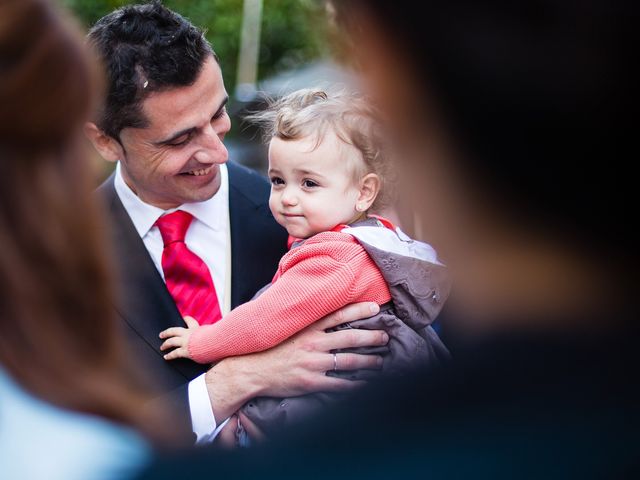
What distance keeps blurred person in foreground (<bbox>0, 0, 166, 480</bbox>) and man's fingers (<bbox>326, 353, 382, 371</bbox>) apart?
1405mm

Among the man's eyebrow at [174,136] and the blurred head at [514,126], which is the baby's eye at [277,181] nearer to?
the man's eyebrow at [174,136]

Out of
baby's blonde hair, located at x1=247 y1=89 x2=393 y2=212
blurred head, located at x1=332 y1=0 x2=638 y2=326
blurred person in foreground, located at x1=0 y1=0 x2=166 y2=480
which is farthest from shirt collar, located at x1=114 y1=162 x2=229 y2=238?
blurred head, located at x1=332 y1=0 x2=638 y2=326

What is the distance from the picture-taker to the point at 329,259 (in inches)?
87.5

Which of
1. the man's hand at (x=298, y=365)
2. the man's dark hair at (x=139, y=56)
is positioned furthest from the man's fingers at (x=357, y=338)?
the man's dark hair at (x=139, y=56)

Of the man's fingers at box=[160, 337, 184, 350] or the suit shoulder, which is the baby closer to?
the man's fingers at box=[160, 337, 184, 350]

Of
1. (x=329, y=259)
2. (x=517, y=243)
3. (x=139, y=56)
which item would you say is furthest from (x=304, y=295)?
(x=517, y=243)

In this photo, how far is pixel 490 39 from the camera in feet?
2.31

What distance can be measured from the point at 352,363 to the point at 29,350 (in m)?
1.50

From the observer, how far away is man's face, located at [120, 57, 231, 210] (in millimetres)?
2770

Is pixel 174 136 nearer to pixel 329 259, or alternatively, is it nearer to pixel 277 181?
pixel 277 181

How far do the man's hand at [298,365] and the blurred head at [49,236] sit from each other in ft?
4.50

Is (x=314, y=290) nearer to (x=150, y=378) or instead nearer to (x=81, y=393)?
(x=150, y=378)

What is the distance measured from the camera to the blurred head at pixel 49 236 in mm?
854

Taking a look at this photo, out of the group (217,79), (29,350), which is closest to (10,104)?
(29,350)
